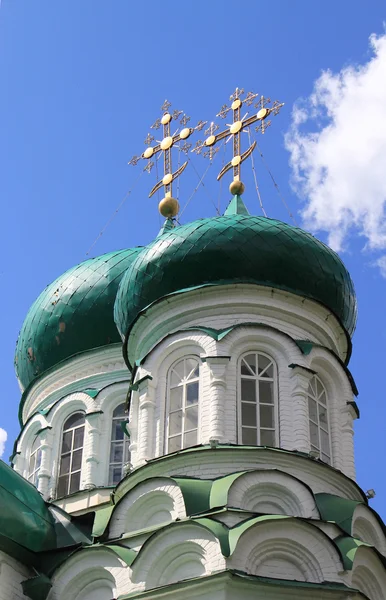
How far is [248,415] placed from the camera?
1179 centimetres

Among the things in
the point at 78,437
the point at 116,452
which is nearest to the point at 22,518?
the point at 116,452

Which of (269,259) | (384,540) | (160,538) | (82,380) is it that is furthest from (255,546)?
(82,380)

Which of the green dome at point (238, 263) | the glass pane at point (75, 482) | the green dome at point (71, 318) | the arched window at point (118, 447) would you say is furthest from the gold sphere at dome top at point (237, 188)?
the glass pane at point (75, 482)

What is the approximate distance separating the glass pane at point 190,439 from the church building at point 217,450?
14 millimetres

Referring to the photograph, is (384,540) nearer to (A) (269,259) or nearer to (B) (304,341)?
(B) (304,341)

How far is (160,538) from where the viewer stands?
10.4 m

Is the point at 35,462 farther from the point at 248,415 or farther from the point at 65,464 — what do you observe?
the point at 248,415

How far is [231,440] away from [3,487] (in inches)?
87.9

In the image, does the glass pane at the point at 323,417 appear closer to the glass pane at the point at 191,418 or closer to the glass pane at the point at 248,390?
the glass pane at the point at 248,390

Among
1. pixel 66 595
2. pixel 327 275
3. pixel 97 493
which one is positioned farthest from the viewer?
pixel 97 493

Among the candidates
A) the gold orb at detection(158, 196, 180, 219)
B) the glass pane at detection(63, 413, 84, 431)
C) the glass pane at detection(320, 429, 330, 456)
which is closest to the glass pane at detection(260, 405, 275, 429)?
the glass pane at detection(320, 429, 330, 456)

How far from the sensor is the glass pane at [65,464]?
14.7m

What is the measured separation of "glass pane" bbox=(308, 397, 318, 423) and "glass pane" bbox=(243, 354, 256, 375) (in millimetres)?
646

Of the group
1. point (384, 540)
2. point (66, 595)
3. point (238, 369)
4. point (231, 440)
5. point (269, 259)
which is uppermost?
point (269, 259)
